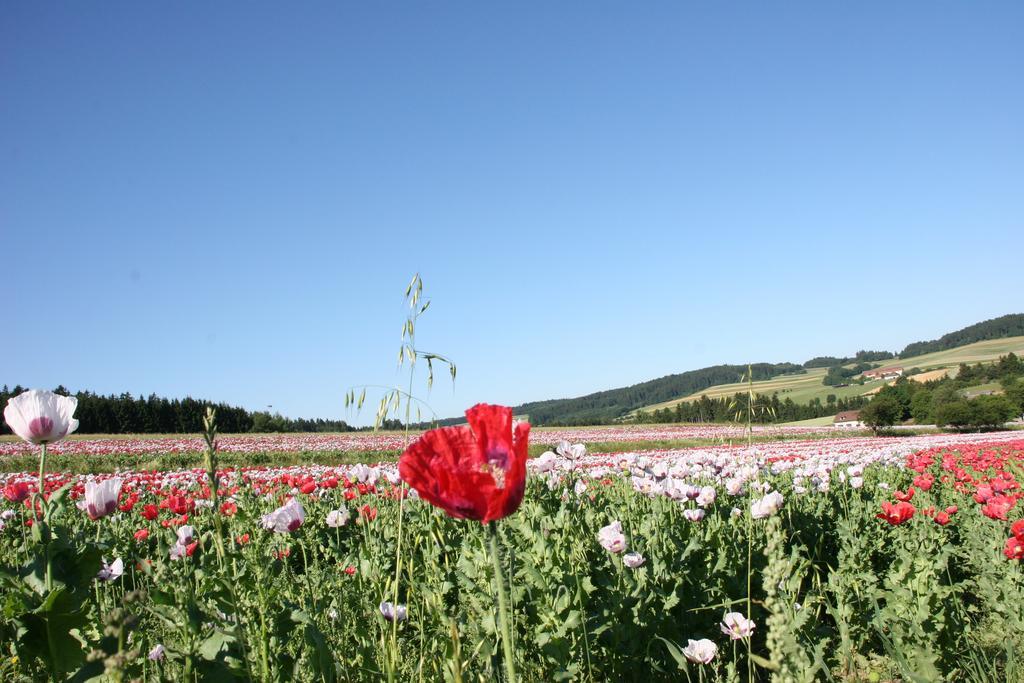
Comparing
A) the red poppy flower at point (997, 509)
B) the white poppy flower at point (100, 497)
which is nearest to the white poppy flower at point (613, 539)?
the white poppy flower at point (100, 497)

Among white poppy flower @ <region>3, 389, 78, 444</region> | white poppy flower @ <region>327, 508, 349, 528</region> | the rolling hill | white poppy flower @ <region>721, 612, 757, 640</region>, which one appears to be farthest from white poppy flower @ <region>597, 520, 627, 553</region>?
the rolling hill

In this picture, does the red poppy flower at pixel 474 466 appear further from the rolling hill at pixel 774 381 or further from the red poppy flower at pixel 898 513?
the rolling hill at pixel 774 381

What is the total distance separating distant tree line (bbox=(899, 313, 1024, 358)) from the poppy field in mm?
147364

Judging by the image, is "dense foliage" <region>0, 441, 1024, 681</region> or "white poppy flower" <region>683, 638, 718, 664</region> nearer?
"dense foliage" <region>0, 441, 1024, 681</region>

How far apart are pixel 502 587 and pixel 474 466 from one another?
36cm

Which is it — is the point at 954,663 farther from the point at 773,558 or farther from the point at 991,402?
the point at 991,402

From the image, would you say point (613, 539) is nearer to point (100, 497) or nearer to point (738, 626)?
point (738, 626)

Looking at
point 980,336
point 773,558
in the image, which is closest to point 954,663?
point 773,558

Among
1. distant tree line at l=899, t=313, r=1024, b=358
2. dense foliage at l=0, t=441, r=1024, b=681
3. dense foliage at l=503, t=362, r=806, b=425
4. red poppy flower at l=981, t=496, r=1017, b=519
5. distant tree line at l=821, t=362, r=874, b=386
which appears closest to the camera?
dense foliage at l=0, t=441, r=1024, b=681

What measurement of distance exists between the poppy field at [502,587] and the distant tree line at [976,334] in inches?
5802

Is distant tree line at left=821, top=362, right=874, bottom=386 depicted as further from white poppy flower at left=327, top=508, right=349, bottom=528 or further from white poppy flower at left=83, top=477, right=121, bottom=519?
white poppy flower at left=83, top=477, right=121, bottom=519

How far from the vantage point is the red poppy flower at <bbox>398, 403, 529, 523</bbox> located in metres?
1.11

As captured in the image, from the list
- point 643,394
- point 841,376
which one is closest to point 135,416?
point 841,376

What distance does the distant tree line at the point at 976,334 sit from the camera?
126 metres
